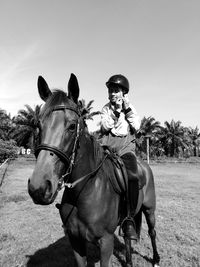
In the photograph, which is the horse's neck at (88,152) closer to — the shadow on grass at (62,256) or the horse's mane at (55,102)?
the horse's mane at (55,102)

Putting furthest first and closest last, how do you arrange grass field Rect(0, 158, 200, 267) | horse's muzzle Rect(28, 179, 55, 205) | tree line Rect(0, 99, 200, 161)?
tree line Rect(0, 99, 200, 161), grass field Rect(0, 158, 200, 267), horse's muzzle Rect(28, 179, 55, 205)

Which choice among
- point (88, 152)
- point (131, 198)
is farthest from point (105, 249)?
point (88, 152)

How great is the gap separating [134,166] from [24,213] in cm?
589

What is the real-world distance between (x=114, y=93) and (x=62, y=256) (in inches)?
141

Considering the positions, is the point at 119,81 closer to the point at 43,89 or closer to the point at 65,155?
the point at 43,89

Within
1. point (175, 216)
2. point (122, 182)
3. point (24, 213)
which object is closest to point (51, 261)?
point (122, 182)

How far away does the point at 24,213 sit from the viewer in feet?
26.6

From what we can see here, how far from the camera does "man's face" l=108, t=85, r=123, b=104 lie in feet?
12.4

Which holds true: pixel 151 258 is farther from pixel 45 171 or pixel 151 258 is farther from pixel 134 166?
pixel 45 171

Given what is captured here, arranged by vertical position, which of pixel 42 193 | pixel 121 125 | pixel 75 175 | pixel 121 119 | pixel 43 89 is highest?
pixel 43 89

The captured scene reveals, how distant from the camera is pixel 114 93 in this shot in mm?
3785

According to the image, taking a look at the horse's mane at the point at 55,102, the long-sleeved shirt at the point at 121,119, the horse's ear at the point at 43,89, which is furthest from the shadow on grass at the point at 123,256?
the horse's ear at the point at 43,89

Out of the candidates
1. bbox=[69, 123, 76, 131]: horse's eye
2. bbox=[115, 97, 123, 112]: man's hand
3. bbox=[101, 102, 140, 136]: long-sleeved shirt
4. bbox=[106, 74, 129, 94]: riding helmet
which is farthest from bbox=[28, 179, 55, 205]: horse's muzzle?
bbox=[106, 74, 129, 94]: riding helmet

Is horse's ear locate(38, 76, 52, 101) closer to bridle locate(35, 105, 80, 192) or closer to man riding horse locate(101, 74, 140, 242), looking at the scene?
bridle locate(35, 105, 80, 192)
